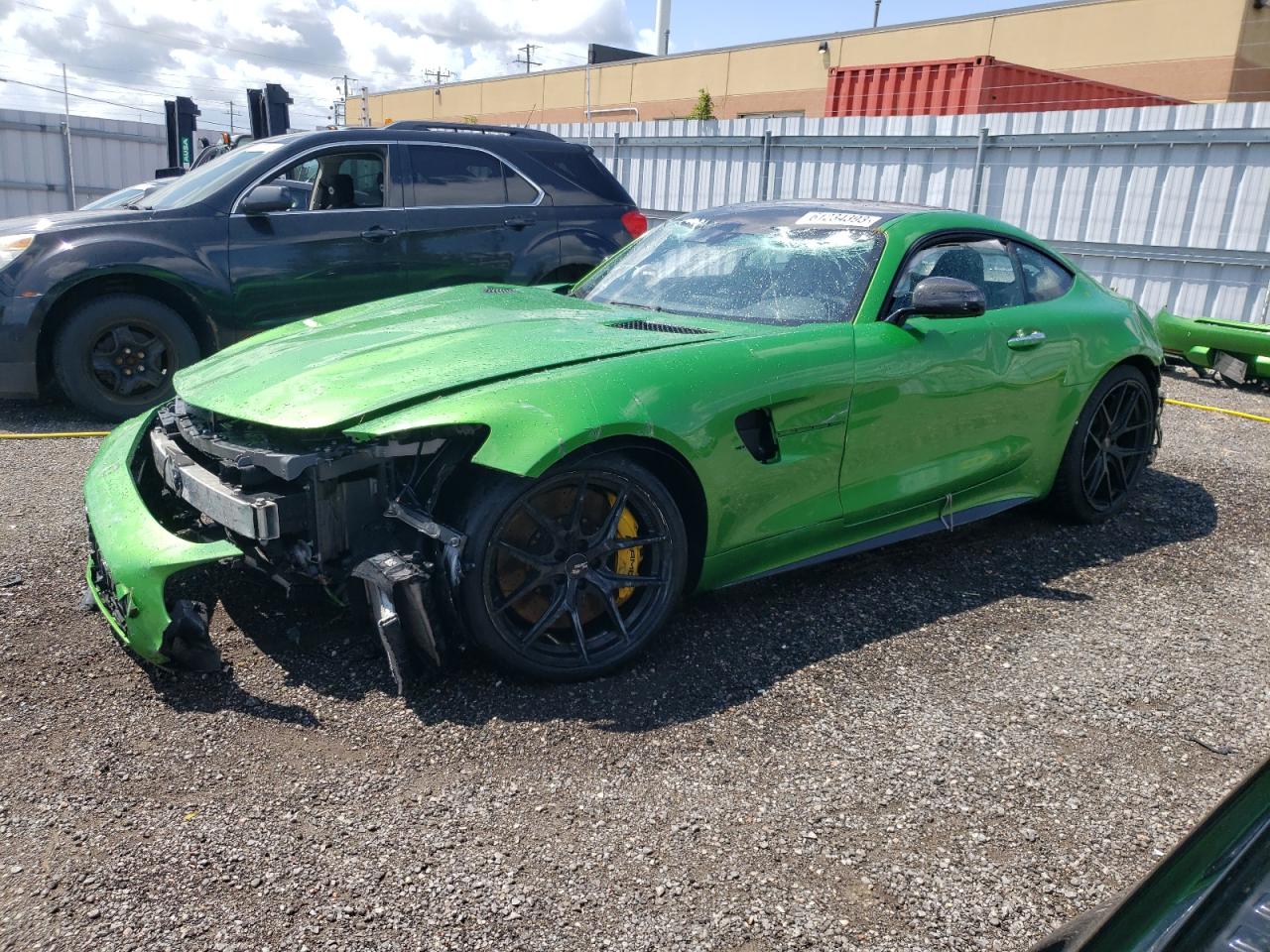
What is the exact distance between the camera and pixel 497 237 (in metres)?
7.24

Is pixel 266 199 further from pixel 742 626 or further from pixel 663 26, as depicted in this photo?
pixel 663 26

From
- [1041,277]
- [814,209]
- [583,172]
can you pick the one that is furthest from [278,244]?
[1041,277]

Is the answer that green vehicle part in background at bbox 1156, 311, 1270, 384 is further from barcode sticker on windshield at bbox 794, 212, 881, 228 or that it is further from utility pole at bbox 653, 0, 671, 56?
utility pole at bbox 653, 0, 671, 56

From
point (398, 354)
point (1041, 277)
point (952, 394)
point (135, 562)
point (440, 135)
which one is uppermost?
point (440, 135)

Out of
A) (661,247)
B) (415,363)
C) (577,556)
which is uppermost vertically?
(661,247)

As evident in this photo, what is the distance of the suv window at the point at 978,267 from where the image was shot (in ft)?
13.8

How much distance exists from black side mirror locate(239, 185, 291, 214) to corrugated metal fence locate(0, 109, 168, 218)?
13111 mm

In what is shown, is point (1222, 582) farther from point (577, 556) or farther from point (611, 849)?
point (611, 849)

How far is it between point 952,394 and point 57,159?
1827cm

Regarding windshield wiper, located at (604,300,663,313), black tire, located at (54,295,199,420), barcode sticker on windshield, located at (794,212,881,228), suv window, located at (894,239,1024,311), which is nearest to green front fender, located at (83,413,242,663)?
windshield wiper, located at (604,300,663,313)

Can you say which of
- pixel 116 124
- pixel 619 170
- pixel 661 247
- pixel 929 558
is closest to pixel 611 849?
pixel 929 558

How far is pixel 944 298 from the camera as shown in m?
3.81

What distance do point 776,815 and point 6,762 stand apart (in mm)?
2052

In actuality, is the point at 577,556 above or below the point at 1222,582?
above
